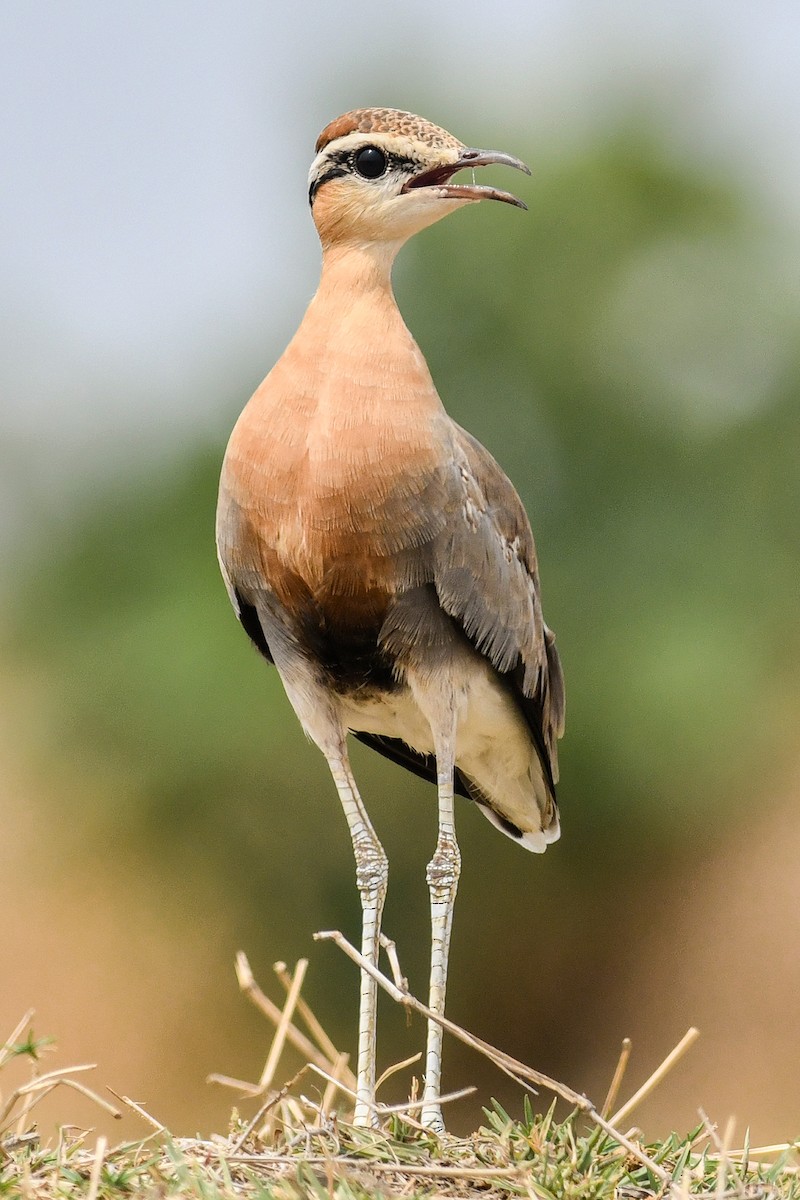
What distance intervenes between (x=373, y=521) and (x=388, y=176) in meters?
1.10

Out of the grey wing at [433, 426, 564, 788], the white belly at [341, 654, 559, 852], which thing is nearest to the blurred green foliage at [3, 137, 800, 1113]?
the white belly at [341, 654, 559, 852]

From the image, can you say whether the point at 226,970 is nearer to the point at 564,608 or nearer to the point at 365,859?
the point at 564,608

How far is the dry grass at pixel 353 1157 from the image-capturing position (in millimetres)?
3355

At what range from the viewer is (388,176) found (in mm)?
4523

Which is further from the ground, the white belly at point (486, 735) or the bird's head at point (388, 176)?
the bird's head at point (388, 176)

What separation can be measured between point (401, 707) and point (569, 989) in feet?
29.3

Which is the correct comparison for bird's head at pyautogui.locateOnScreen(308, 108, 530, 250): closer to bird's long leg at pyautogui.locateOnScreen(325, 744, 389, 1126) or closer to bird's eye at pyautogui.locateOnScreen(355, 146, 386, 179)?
bird's eye at pyautogui.locateOnScreen(355, 146, 386, 179)

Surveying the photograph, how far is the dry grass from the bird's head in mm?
2194

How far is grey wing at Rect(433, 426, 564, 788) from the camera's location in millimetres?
4520

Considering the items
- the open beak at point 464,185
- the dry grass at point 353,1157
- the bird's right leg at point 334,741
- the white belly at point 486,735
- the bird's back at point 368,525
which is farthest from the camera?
the white belly at point 486,735

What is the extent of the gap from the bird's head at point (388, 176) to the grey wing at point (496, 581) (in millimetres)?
707

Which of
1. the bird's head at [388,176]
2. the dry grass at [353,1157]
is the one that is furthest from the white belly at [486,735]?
the bird's head at [388,176]

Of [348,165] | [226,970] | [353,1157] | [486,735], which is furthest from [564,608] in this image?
[353,1157]

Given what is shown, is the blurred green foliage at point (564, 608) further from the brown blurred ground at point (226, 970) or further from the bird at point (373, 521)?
the bird at point (373, 521)
